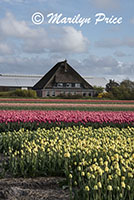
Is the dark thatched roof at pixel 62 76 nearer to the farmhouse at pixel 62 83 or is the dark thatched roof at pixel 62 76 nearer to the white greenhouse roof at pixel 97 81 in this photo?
the farmhouse at pixel 62 83

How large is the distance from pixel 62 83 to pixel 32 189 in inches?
2222

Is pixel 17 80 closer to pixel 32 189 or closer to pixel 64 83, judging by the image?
pixel 64 83

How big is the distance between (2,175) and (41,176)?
0.71m

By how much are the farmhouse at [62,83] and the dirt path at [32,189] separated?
54.1 metres

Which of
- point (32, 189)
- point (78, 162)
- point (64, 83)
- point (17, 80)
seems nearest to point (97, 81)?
point (64, 83)

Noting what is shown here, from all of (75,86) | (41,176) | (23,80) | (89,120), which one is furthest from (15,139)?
(23,80)

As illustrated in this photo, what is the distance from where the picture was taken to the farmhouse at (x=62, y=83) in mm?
60469

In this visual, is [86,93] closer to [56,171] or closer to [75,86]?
[75,86]

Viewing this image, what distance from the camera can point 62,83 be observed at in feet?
202

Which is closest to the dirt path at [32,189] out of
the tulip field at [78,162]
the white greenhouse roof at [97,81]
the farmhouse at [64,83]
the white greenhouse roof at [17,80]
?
the tulip field at [78,162]

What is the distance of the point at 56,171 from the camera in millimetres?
6098

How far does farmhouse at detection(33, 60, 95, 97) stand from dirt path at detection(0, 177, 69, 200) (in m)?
54.1

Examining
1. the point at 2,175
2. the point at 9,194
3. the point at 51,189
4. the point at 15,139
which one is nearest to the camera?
the point at 9,194

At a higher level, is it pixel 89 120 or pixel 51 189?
pixel 89 120
